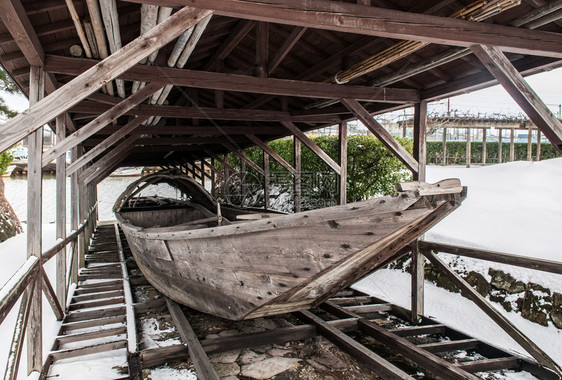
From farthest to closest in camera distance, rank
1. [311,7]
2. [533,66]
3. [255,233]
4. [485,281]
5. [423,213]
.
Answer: [485,281], [533,66], [255,233], [311,7], [423,213]

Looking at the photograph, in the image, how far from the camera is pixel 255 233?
104 inches

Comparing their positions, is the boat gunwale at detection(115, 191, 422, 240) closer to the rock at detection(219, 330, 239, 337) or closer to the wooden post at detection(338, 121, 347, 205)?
the rock at detection(219, 330, 239, 337)

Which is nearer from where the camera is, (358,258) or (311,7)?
(311,7)

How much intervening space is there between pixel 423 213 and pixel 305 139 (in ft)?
15.3

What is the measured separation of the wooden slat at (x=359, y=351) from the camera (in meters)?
2.66

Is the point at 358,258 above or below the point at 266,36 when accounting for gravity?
below

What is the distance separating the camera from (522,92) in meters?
2.81

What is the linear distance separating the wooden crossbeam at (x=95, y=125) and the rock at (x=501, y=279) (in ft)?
17.4

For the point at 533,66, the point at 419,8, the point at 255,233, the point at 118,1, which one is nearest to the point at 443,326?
the point at 255,233

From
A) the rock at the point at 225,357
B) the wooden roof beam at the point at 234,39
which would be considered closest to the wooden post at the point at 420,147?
the wooden roof beam at the point at 234,39

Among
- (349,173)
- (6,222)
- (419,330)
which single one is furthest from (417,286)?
(6,222)

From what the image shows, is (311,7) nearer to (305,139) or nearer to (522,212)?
(305,139)

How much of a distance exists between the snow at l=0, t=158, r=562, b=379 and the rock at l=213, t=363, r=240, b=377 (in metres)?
0.24

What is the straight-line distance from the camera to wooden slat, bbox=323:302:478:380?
263cm
